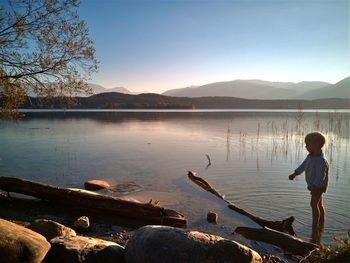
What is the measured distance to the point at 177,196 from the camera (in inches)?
522

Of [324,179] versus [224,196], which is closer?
[324,179]

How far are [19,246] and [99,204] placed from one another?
15.2ft

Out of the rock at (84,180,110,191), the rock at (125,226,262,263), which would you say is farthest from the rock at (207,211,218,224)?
the rock at (84,180,110,191)

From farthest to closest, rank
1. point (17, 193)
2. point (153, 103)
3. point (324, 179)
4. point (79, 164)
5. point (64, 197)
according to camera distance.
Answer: point (153, 103) → point (79, 164) → point (17, 193) → point (64, 197) → point (324, 179)

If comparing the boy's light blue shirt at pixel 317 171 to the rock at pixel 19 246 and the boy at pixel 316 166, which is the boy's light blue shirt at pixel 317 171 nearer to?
the boy at pixel 316 166

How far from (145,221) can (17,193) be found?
6.39 meters

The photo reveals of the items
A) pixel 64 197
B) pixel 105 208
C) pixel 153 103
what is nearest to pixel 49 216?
pixel 64 197

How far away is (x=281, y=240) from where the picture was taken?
26.1ft

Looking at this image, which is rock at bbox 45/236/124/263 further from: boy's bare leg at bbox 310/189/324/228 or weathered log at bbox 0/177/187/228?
boy's bare leg at bbox 310/189/324/228

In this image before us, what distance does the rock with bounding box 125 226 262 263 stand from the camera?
5.33 metres

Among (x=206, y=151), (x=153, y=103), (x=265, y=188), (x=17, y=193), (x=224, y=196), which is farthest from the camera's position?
(x=153, y=103)

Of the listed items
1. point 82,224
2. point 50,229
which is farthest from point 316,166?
point 50,229

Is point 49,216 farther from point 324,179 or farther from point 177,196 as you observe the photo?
point 324,179

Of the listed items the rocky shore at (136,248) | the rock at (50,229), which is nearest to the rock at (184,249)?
the rocky shore at (136,248)
